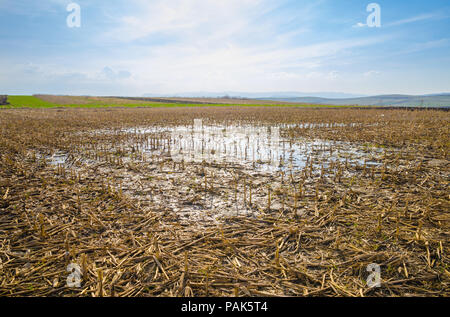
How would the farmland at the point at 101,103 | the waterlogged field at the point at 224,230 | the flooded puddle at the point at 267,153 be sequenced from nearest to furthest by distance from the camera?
1. the waterlogged field at the point at 224,230
2. the flooded puddle at the point at 267,153
3. the farmland at the point at 101,103

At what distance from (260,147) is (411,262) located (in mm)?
10318

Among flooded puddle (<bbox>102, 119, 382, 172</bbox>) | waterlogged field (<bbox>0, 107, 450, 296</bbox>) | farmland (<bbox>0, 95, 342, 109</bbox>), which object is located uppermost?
farmland (<bbox>0, 95, 342, 109</bbox>)

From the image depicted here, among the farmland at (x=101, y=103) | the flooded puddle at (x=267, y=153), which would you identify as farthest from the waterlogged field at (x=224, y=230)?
the farmland at (x=101, y=103)

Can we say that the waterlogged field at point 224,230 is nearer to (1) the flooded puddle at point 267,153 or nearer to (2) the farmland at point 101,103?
(1) the flooded puddle at point 267,153

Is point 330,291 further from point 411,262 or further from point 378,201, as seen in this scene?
point 378,201

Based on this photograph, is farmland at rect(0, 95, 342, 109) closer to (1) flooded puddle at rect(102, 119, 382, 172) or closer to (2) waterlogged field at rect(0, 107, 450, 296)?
(1) flooded puddle at rect(102, 119, 382, 172)

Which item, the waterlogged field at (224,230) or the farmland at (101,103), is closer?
the waterlogged field at (224,230)

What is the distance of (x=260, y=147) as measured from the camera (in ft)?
46.0

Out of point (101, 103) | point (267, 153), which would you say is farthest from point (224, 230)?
point (101, 103)

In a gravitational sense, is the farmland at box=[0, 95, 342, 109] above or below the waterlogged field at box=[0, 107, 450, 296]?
above

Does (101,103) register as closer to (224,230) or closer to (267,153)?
(267,153)

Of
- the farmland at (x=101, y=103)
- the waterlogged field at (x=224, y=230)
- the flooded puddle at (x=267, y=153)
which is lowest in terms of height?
the waterlogged field at (x=224, y=230)

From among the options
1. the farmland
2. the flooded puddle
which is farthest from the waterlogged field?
the farmland

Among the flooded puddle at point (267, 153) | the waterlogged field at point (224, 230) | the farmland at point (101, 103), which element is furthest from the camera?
the farmland at point (101, 103)
